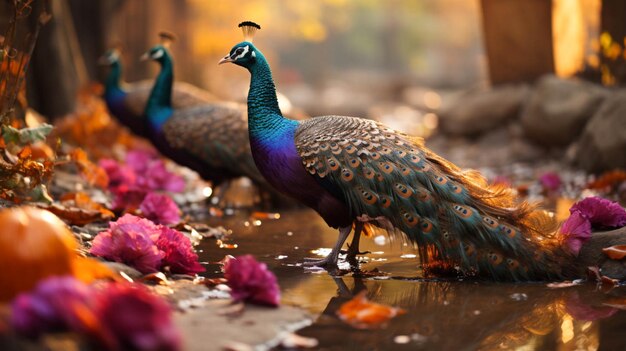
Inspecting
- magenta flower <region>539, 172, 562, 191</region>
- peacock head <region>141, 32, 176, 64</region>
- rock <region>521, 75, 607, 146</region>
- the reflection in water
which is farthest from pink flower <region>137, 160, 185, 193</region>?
rock <region>521, 75, 607, 146</region>

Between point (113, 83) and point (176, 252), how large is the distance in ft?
18.8

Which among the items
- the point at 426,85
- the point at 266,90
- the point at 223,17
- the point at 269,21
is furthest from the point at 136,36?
the point at 269,21

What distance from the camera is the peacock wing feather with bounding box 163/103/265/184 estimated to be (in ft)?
26.1

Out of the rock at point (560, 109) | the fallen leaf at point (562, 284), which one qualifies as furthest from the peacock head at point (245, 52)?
the rock at point (560, 109)

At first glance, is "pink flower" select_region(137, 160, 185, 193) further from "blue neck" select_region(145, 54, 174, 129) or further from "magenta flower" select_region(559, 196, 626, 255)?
"magenta flower" select_region(559, 196, 626, 255)

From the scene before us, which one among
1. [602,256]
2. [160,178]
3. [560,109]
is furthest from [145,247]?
[560,109]

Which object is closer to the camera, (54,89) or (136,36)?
(54,89)

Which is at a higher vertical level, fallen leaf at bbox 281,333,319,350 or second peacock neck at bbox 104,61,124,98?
second peacock neck at bbox 104,61,124,98

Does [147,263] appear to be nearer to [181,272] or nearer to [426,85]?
[181,272]

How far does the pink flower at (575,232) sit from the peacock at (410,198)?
0.07 meters

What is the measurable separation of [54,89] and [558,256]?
796 cm

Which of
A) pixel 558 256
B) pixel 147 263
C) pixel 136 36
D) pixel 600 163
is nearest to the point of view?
pixel 147 263

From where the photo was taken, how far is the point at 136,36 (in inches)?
596

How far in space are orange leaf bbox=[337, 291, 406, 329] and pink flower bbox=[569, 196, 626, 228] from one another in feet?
5.47
